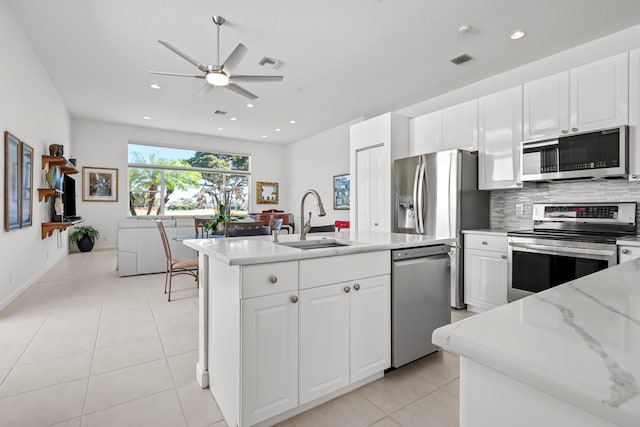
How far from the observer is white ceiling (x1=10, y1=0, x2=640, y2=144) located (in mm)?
3035

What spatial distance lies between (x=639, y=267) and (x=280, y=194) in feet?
29.8

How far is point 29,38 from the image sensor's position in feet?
12.4

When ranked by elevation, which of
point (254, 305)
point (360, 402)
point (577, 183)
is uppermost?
point (577, 183)

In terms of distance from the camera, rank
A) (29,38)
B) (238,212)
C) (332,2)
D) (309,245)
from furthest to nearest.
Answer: (238,212) → (29,38) → (332,2) → (309,245)

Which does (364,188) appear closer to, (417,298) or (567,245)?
(567,245)

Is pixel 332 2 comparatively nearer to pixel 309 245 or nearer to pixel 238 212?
pixel 309 245

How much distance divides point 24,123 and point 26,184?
0.74m

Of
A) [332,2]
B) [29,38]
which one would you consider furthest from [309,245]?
[29,38]

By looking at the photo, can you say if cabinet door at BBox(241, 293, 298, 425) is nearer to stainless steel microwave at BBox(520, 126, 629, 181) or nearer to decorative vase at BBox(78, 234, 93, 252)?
stainless steel microwave at BBox(520, 126, 629, 181)

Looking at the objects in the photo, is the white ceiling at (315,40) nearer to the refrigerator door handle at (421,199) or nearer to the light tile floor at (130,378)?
the refrigerator door handle at (421,199)

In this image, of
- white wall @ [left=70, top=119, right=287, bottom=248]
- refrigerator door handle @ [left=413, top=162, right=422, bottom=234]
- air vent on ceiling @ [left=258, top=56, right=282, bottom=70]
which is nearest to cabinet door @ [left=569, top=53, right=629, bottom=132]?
refrigerator door handle @ [left=413, top=162, right=422, bottom=234]

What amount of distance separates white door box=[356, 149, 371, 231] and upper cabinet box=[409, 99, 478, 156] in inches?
24.9

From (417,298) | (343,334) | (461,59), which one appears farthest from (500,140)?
(343,334)

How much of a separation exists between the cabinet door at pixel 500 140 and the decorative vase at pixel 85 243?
25.8ft
